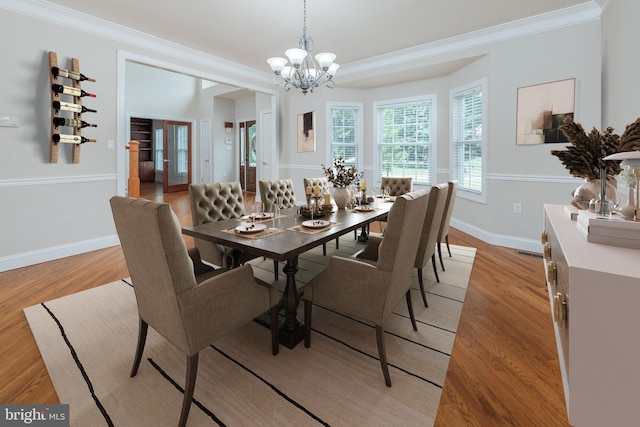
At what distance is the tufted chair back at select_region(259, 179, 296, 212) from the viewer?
11.1ft

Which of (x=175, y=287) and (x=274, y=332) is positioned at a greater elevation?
(x=175, y=287)

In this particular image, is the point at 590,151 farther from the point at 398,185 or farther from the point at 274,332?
the point at 398,185

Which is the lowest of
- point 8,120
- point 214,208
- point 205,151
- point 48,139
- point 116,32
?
point 214,208

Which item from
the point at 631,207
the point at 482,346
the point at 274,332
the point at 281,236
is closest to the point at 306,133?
the point at 281,236

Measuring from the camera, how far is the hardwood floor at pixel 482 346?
1.47 meters

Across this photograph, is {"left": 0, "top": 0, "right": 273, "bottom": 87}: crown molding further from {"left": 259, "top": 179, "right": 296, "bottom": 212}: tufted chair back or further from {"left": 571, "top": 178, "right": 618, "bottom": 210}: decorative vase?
{"left": 571, "top": 178, "right": 618, "bottom": 210}: decorative vase

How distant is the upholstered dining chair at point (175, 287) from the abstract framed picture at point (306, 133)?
15.7 feet

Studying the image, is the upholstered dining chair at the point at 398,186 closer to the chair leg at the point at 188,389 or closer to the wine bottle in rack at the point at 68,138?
the chair leg at the point at 188,389

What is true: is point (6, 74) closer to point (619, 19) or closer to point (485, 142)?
point (485, 142)

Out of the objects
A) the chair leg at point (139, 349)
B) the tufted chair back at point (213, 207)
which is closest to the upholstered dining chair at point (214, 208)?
the tufted chair back at point (213, 207)

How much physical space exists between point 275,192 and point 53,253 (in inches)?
103

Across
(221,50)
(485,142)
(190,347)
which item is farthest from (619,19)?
(221,50)

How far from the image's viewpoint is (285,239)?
1.86 metres

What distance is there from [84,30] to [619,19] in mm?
5480
